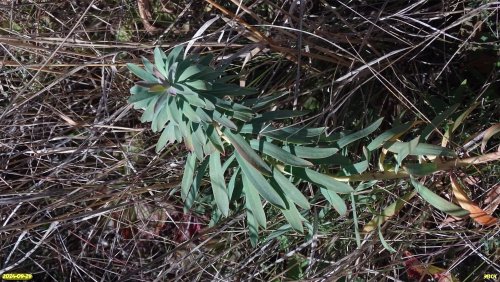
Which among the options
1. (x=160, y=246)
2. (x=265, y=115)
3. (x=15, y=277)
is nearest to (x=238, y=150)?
(x=265, y=115)

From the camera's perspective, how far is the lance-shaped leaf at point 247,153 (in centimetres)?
106

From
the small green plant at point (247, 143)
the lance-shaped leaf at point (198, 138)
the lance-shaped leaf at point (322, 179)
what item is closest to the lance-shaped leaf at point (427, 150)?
the small green plant at point (247, 143)

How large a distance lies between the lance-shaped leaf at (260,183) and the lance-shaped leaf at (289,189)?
0.07ft

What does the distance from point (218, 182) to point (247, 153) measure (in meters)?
0.09

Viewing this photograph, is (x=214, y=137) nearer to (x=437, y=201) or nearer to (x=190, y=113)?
(x=190, y=113)

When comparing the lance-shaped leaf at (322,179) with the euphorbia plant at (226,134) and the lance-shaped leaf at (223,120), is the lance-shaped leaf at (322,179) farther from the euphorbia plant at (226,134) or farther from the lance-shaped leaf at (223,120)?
the lance-shaped leaf at (223,120)

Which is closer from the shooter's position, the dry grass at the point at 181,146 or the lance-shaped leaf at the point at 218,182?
the lance-shaped leaf at the point at 218,182

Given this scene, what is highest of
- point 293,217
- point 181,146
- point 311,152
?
point 311,152

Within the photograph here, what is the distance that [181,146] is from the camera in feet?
5.31

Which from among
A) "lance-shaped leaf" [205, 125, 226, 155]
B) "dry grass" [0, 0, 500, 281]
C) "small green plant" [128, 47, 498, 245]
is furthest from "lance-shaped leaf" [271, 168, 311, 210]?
"dry grass" [0, 0, 500, 281]

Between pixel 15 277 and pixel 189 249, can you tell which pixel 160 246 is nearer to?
pixel 189 249

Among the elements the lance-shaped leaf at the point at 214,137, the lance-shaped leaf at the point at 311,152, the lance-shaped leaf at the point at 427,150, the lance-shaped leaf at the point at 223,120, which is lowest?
the lance-shaped leaf at the point at 311,152

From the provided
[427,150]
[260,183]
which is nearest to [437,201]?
[427,150]

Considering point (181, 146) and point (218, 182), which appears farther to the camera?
point (181, 146)
